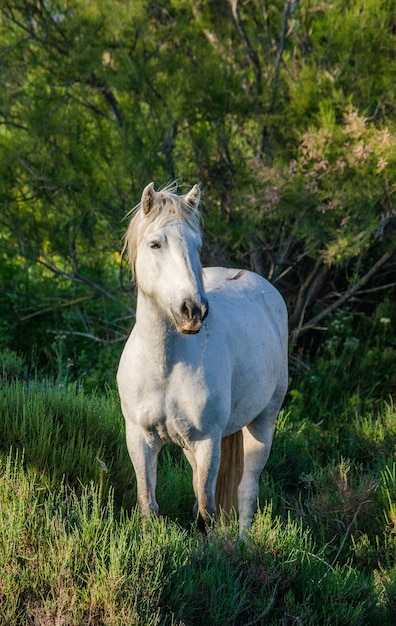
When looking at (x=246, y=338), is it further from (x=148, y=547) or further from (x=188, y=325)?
(x=148, y=547)

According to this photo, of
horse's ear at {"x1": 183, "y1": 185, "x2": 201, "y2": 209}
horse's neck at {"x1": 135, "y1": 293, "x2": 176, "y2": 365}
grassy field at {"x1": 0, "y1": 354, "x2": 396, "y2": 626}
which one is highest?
horse's ear at {"x1": 183, "y1": 185, "x2": 201, "y2": 209}

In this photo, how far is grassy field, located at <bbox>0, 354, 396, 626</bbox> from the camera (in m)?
3.05

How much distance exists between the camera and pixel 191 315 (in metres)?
3.13

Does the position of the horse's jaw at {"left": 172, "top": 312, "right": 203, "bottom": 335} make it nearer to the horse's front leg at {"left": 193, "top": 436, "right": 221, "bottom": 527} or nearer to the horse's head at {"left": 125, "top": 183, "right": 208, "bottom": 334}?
the horse's head at {"left": 125, "top": 183, "right": 208, "bottom": 334}

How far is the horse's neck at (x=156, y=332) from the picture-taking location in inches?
138

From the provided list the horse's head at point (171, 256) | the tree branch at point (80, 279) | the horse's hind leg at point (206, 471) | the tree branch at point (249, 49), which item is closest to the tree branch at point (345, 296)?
the tree branch at point (80, 279)

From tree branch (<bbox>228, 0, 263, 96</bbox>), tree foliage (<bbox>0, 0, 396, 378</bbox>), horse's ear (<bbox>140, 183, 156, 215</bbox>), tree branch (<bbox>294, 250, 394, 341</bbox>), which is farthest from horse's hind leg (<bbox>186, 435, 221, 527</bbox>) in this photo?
tree branch (<bbox>228, 0, 263, 96</bbox>)

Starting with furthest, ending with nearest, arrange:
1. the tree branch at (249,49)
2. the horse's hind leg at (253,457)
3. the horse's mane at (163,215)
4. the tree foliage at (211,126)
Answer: the tree branch at (249,49) < the tree foliage at (211,126) < the horse's hind leg at (253,457) < the horse's mane at (163,215)

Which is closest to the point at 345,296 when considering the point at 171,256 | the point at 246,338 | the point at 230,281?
the point at 230,281

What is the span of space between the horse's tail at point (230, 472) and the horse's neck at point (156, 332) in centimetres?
111

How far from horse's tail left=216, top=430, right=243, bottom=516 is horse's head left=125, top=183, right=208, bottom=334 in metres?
1.29

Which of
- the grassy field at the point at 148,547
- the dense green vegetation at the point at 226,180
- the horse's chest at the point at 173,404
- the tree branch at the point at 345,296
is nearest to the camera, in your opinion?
the grassy field at the point at 148,547

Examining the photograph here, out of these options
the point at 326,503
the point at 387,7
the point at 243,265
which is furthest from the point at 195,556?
the point at 387,7

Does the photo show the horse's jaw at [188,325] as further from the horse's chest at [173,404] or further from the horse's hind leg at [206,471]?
the horse's hind leg at [206,471]
